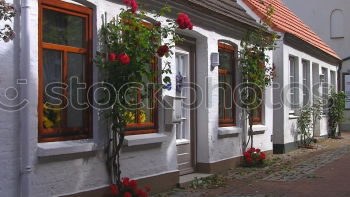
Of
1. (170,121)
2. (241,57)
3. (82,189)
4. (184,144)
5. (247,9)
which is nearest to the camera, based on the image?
(82,189)

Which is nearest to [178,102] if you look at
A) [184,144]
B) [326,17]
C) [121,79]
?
[184,144]

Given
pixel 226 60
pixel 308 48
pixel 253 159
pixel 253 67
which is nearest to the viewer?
pixel 253 159

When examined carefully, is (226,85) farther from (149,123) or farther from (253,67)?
(149,123)

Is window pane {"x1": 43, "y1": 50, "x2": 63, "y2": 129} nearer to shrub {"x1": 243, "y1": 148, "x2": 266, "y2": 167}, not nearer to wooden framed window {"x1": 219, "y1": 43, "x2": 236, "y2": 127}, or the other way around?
wooden framed window {"x1": 219, "y1": 43, "x2": 236, "y2": 127}

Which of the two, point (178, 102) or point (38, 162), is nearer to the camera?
point (38, 162)

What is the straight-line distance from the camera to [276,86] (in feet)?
48.3

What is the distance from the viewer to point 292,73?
16266mm

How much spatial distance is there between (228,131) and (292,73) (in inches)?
227

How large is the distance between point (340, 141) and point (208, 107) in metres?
9.98

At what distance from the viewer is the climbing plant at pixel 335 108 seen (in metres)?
19.8

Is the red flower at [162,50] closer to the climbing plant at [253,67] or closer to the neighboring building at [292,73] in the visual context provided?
the climbing plant at [253,67]

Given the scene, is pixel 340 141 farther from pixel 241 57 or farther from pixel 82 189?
pixel 82 189

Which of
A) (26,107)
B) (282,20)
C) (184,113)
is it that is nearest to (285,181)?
(184,113)

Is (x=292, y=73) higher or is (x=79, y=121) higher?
(x=292, y=73)
